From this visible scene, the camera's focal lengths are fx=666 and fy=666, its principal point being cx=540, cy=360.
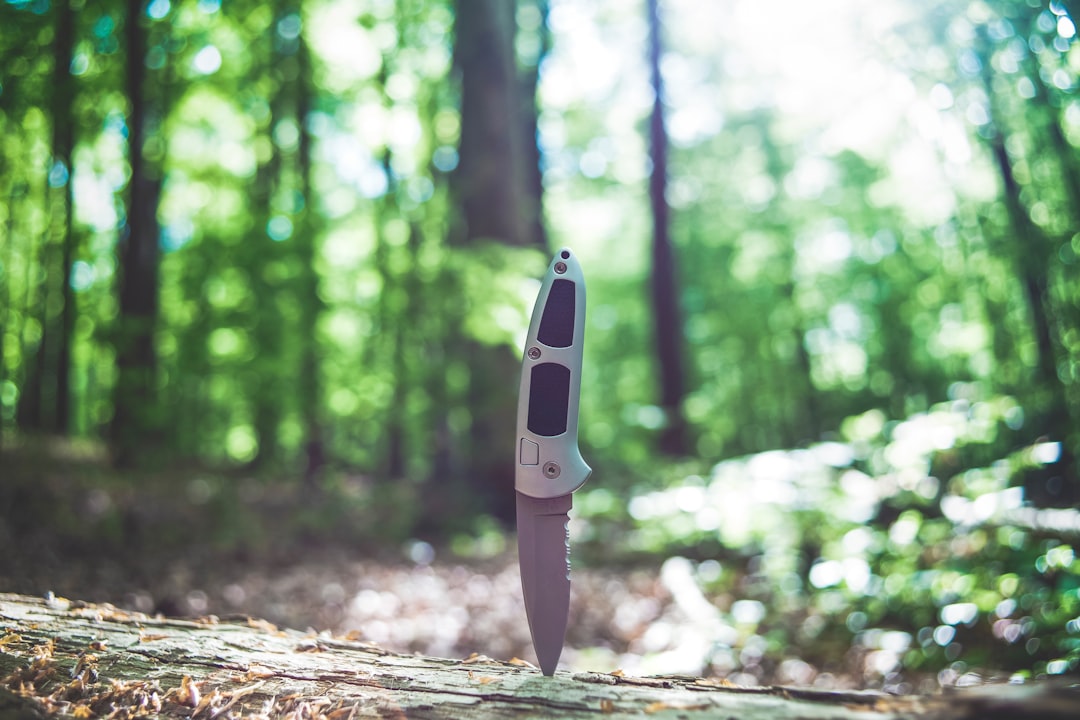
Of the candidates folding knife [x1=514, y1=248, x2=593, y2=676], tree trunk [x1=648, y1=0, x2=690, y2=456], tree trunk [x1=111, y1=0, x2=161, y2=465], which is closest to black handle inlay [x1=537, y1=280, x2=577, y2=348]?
folding knife [x1=514, y1=248, x2=593, y2=676]

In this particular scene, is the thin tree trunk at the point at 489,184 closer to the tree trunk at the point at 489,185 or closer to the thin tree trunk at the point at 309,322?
the tree trunk at the point at 489,185

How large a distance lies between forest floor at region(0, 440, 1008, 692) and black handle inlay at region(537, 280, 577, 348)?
193 cm

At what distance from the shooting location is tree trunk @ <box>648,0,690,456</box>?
12.8 metres

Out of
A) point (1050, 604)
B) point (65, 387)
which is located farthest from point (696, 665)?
point (65, 387)

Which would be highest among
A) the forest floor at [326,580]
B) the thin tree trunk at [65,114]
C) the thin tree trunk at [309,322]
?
the thin tree trunk at [65,114]

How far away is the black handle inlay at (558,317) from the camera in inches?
77.4

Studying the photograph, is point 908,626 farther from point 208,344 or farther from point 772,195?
point 772,195

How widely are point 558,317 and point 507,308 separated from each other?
178 inches

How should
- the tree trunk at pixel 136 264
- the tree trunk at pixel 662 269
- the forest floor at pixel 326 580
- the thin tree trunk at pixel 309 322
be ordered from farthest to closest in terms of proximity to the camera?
the tree trunk at pixel 662 269
the thin tree trunk at pixel 309 322
the tree trunk at pixel 136 264
the forest floor at pixel 326 580

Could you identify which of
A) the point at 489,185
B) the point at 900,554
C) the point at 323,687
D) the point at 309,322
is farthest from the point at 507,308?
the point at 323,687

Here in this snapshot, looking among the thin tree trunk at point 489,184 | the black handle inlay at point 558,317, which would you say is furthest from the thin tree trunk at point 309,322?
the black handle inlay at point 558,317

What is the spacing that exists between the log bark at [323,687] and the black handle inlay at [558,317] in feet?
3.17

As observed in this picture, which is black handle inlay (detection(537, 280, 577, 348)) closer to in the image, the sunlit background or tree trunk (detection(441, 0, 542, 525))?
the sunlit background

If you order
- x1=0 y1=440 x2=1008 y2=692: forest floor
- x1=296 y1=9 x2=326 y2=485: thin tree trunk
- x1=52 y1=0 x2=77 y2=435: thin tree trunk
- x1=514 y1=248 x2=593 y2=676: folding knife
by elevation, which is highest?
x1=52 y1=0 x2=77 y2=435: thin tree trunk
